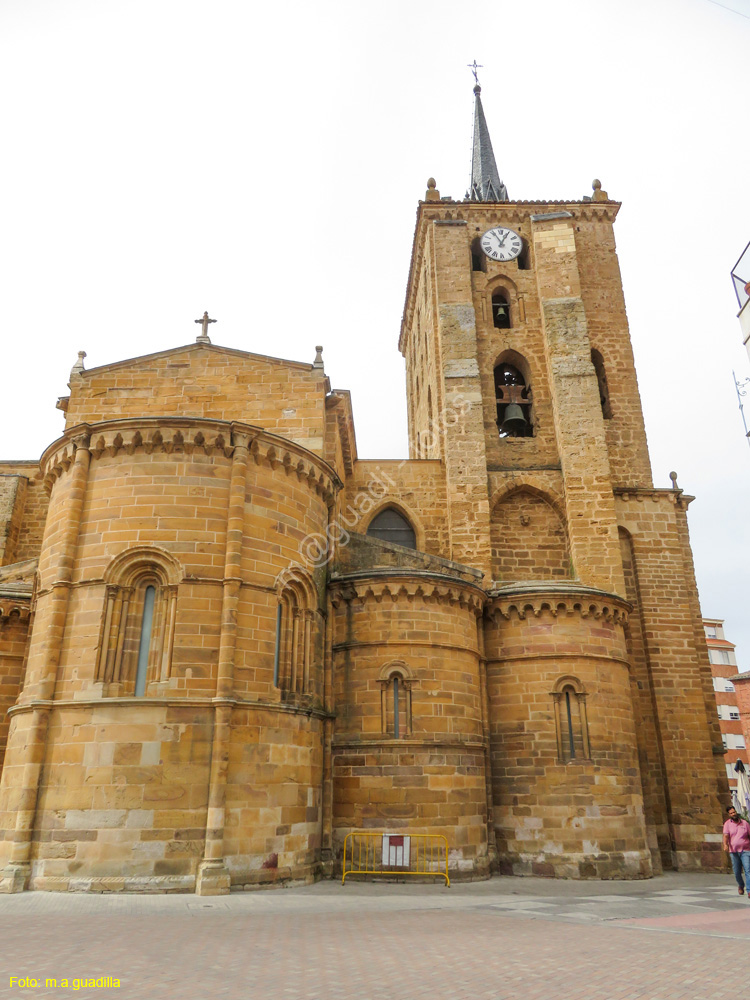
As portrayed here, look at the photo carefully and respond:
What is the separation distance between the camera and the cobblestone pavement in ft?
22.7

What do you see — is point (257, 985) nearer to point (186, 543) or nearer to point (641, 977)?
point (641, 977)

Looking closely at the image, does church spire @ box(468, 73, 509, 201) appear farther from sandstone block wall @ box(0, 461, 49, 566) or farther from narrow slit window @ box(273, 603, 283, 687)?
narrow slit window @ box(273, 603, 283, 687)

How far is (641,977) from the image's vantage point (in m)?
7.36

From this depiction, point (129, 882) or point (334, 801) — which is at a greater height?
point (334, 801)

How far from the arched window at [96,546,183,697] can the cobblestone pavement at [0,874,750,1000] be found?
3.80m

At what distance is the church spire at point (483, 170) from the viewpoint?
34875mm

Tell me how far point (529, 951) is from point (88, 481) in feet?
39.6

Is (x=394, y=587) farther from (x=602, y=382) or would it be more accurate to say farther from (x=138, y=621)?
(x=602, y=382)

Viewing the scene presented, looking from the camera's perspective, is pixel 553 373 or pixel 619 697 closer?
pixel 619 697

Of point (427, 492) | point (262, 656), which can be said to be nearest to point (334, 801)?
point (262, 656)

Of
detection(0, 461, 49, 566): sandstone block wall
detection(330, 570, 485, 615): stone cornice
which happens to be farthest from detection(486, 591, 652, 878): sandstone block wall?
detection(0, 461, 49, 566): sandstone block wall

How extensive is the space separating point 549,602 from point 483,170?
2558cm

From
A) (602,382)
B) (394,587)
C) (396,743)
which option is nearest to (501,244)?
(602,382)

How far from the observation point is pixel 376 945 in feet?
29.1
